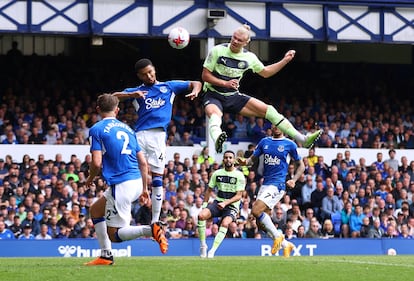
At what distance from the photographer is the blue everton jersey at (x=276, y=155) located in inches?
829

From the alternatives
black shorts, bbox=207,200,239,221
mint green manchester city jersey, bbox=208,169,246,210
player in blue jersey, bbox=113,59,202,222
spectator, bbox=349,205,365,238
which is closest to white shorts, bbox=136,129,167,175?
player in blue jersey, bbox=113,59,202,222

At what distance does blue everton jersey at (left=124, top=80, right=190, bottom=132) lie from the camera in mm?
17000

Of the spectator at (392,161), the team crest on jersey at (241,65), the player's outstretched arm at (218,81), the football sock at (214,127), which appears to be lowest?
the spectator at (392,161)

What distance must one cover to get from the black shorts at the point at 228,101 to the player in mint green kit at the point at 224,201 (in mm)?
3746

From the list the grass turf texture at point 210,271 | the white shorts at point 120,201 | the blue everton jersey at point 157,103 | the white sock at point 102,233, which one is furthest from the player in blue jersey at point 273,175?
the white shorts at point 120,201

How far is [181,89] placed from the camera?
17.2 metres

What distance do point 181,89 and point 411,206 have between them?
46.1 ft

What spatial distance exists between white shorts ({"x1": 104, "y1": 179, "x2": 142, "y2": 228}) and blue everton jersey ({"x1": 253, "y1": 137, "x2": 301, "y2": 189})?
6954 millimetres

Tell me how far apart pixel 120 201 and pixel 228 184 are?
721 cm

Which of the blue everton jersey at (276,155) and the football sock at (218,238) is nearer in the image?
the football sock at (218,238)

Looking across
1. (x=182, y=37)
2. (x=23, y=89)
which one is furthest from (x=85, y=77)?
(x=182, y=37)

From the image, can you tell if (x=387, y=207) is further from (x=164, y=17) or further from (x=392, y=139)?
(x=164, y=17)

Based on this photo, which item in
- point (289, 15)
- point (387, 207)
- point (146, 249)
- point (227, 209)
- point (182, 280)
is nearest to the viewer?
point (182, 280)

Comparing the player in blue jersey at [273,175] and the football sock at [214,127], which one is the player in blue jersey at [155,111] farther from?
the player in blue jersey at [273,175]
